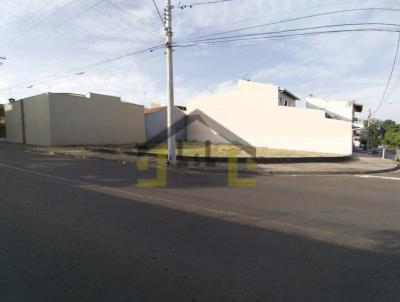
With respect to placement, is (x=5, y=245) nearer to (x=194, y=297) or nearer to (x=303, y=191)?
(x=194, y=297)

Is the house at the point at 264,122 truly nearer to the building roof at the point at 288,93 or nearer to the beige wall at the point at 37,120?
the building roof at the point at 288,93

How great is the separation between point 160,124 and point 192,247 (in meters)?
34.1

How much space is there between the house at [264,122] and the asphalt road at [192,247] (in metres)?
18.0

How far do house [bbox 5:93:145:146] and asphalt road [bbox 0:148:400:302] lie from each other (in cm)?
1979

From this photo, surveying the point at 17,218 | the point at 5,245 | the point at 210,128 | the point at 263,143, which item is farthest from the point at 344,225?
the point at 210,128

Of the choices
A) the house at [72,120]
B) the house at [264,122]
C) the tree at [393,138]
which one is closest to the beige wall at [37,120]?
the house at [72,120]

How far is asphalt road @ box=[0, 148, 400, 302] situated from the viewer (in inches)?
122

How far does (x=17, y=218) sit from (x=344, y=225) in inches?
238

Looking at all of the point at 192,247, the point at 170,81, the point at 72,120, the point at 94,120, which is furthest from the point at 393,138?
the point at 192,247

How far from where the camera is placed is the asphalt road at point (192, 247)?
10.1ft

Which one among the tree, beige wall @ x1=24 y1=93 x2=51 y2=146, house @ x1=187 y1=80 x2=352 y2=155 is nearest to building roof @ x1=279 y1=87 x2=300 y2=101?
house @ x1=187 y1=80 x2=352 y2=155

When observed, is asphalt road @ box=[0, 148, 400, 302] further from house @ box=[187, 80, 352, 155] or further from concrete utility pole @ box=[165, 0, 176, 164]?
house @ box=[187, 80, 352, 155]

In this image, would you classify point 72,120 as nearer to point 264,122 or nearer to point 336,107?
point 264,122

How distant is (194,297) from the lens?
2.95 meters
